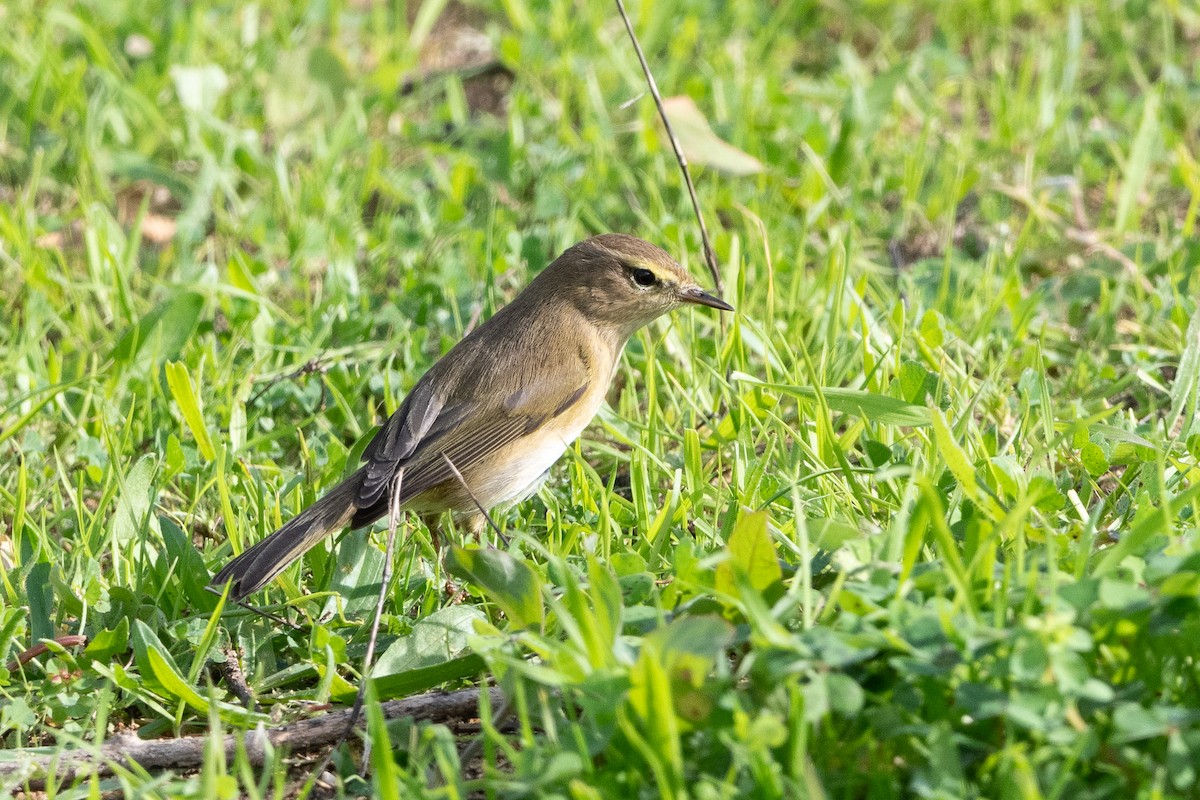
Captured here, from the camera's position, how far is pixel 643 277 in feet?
15.4

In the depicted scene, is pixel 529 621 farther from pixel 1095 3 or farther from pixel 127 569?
pixel 1095 3

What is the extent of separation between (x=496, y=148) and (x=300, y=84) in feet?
4.00

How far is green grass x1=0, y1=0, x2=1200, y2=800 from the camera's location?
2.58 metres

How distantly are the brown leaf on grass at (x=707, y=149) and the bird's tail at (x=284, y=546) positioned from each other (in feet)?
8.24

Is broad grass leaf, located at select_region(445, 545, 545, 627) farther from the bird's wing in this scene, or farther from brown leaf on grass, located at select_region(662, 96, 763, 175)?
brown leaf on grass, located at select_region(662, 96, 763, 175)

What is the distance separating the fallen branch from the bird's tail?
1.36 feet

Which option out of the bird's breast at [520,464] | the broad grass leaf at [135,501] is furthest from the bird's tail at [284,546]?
the bird's breast at [520,464]

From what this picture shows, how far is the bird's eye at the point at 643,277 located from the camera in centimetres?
468

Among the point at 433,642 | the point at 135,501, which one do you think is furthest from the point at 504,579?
Answer: the point at 135,501

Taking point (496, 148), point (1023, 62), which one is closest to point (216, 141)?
point (496, 148)

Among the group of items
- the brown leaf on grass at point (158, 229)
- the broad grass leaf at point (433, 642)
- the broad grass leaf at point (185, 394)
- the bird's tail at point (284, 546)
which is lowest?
the broad grass leaf at point (433, 642)

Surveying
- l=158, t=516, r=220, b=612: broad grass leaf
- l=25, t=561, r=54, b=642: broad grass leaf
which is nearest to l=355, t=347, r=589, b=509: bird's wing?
l=158, t=516, r=220, b=612: broad grass leaf

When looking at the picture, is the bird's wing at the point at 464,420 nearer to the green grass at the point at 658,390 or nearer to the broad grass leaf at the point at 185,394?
the green grass at the point at 658,390

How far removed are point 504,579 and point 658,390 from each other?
74.8 inches
